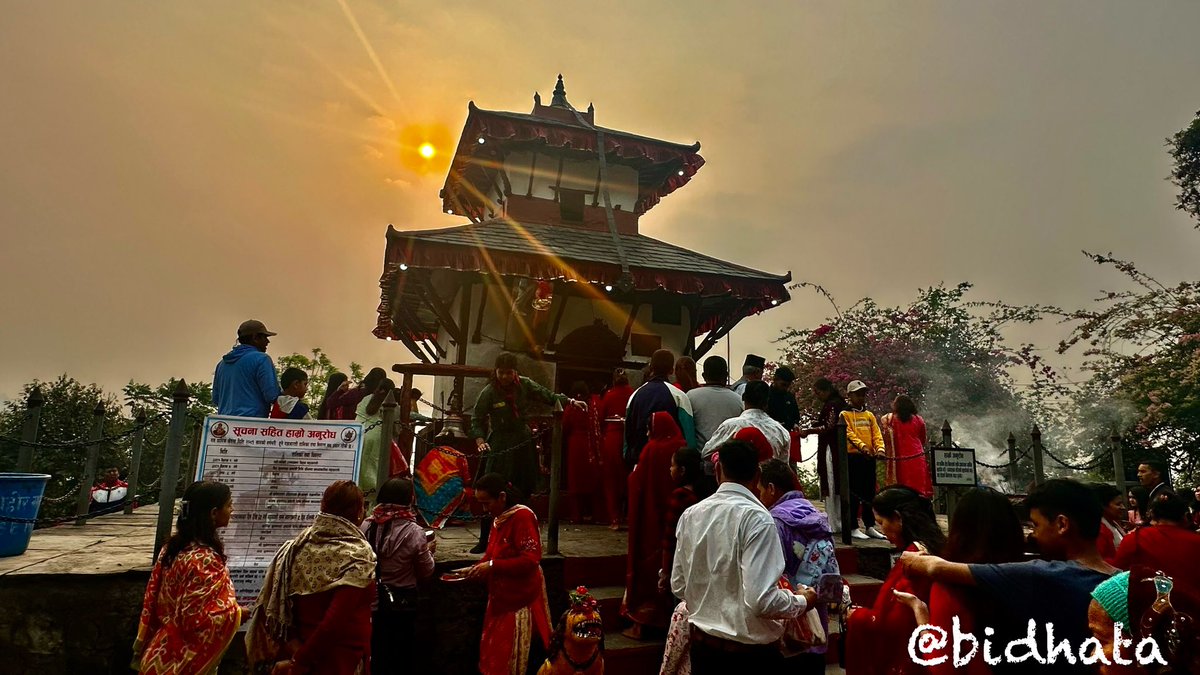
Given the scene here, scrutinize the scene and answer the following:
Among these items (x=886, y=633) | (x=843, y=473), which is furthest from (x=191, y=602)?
(x=843, y=473)

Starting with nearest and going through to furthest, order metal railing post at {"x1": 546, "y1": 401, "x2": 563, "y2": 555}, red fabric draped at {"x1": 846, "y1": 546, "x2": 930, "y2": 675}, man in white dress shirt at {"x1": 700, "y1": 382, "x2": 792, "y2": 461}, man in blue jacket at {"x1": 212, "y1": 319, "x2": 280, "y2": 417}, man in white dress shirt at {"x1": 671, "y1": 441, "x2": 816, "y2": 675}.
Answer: red fabric draped at {"x1": 846, "y1": 546, "x2": 930, "y2": 675}, man in white dress shirt at {"x1": 671, "y1": 441, "x2": 816, "y2": 675}, man in white dress shirt at {"x1": 700, "y1": 382, "x2": 792, "y2": 461}, man in blue jacket at {"x1": 212, "y1": 319, "x2": 280, "y2": 417}, metal railing post at {"x1": 546, "y1": 401, "x2": 563, "y2": 555}

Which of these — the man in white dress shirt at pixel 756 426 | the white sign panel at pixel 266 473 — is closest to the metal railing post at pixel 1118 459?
the man in white dress shirt at pixel 756 426

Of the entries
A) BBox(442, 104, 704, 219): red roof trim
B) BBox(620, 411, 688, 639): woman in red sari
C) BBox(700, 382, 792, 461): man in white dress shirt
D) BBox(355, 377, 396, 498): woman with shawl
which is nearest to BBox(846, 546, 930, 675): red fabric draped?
BBox(700, 382, 792, 461): man in white dress shirt

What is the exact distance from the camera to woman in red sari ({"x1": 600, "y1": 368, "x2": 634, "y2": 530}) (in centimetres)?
752

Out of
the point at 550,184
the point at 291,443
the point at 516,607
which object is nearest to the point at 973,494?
the point at 516,607

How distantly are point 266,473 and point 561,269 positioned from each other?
253 inches

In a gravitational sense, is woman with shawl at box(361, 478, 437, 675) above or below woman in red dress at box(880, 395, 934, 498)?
below

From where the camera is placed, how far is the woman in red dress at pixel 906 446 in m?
8.17

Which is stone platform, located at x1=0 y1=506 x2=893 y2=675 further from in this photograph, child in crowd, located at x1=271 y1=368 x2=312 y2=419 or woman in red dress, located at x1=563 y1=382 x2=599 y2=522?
woman in red dress, located at x1=563 y1=382 x2=599 y2=522

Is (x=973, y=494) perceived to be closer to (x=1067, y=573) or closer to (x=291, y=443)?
(x=1067, y=573)

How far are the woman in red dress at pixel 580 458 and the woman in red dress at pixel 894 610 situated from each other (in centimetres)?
538

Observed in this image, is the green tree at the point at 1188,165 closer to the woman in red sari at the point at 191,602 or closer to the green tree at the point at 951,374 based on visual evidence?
the green tree at the point at 951,374

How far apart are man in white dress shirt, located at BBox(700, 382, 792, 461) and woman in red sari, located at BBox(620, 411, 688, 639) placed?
348 millimetres

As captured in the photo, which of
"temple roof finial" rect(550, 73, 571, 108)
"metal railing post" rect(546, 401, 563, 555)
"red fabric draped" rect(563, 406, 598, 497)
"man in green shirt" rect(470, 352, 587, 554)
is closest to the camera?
"metal railing post" rect(546, 401, 563, 555)
